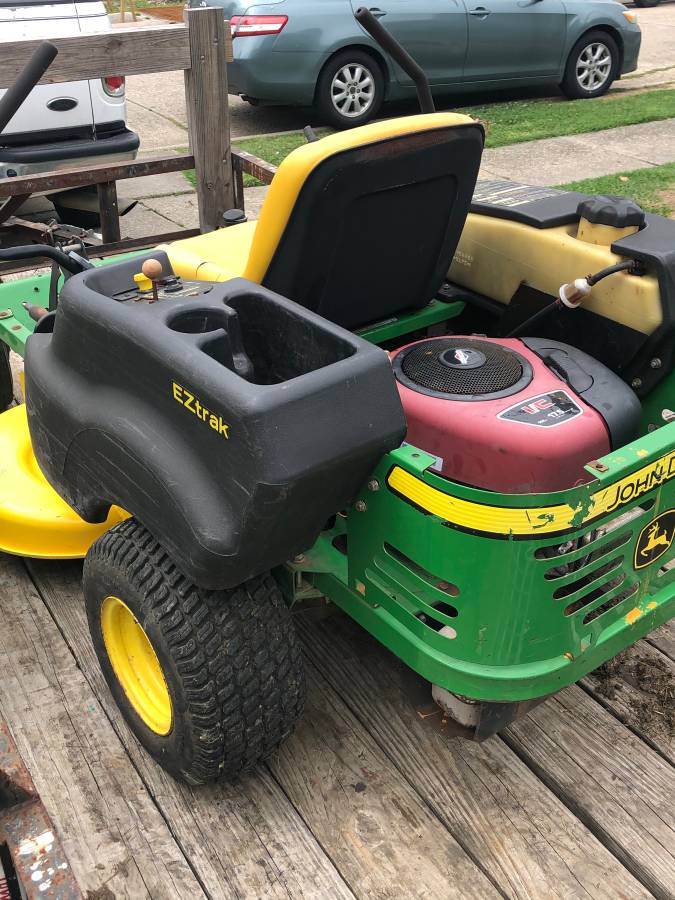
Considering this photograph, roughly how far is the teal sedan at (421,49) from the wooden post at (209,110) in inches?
132

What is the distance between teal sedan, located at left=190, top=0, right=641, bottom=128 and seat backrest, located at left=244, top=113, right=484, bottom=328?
5304 mm

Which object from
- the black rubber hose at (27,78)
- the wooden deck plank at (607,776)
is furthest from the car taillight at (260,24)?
the wooden deck plank at (607,776)

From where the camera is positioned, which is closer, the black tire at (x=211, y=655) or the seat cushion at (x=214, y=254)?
the black tire at (x=211, y=655)

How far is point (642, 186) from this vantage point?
19.3 ft

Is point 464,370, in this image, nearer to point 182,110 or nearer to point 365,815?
point 365,815

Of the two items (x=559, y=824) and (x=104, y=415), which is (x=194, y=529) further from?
(x=559, y=824)

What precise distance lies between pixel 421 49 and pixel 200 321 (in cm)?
634

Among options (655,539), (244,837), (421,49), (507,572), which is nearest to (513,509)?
(507,572)

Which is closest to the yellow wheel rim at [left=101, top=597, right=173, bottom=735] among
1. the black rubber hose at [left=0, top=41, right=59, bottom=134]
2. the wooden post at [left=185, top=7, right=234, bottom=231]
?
the black rubber hose at [left=0, top=41, right=59, bottom=134]

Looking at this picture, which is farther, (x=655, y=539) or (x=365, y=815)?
(x=365, y=815)

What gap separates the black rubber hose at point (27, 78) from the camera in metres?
2.15

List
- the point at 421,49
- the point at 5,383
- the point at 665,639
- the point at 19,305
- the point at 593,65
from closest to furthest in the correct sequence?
the point at 665,639 < the point at 19,305 < the point at 5,383 < the point at 421,49 < the point at 593,65

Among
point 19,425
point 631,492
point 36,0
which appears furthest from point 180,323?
point 36,0

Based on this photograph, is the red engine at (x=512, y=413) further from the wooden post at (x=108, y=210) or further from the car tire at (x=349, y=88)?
the car tire at (x=349, y=88)
